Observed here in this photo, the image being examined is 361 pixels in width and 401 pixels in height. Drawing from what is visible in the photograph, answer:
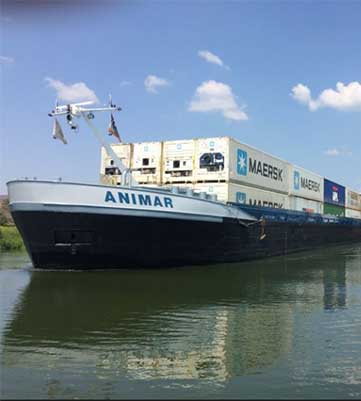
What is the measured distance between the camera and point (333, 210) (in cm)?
3834

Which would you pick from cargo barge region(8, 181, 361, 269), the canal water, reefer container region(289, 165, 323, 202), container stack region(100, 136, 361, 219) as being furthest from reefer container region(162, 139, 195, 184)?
reefer container region(289, 165, 323, 202)

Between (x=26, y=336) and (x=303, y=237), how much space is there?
79.7 feet

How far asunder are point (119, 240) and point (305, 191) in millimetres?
19362

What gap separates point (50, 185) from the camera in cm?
1428

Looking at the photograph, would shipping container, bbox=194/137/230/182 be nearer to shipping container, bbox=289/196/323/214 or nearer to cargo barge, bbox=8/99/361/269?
cargo barge, bbox=8/99/361/269

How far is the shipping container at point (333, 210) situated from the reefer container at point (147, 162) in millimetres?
19443

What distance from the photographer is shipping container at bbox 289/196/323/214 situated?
28734 millimetres

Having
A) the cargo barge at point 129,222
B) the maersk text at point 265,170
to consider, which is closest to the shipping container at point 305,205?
the maersk text at point 265,170

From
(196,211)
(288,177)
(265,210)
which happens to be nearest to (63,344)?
(196,211)

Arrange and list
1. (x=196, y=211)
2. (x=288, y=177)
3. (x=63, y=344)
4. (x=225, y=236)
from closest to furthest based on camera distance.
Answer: (x=63, y=344) < (x=196, y=211) < (x=225, y=236) < (x=288, y=177)

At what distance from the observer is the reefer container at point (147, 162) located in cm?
2097

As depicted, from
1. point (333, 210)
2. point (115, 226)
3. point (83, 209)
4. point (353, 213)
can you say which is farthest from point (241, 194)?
point (353, 213)

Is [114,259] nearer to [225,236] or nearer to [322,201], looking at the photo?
[225,236]

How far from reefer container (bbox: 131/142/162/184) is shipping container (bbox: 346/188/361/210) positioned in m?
27.1
